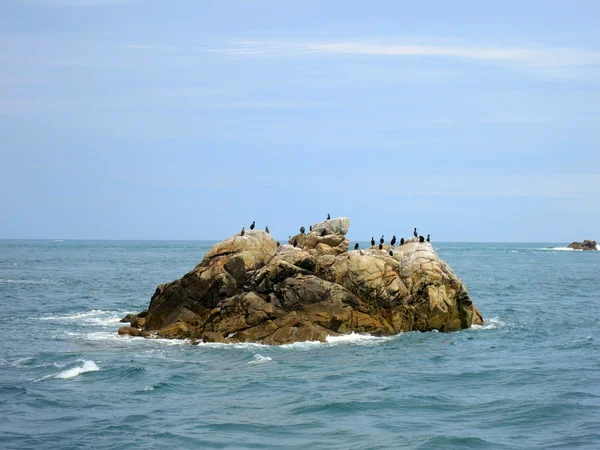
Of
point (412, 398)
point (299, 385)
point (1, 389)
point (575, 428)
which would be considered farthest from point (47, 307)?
point (575, 428)

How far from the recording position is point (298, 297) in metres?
43.9

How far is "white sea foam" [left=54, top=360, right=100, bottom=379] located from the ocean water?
0.13m

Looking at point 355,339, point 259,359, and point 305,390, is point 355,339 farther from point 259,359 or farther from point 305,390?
point 305,390

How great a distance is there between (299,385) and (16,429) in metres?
12.1

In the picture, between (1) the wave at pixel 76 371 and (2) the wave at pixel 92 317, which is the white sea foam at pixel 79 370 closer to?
(1) the wave at pixel 76 371

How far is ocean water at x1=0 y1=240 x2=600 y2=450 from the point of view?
27.2 m

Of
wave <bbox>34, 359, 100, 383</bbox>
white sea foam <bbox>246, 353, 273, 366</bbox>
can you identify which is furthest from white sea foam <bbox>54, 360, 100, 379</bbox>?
white sea foam <bbox>246, 353, 273, 366</bbox>

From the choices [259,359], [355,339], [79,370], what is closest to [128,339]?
[79,370]

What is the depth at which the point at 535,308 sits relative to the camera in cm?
6575

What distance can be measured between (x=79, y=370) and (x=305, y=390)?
36.5 feet

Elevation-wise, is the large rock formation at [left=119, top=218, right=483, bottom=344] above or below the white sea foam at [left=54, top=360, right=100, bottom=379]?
above

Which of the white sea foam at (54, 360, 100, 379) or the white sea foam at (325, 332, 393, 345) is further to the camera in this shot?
the white sea foam at (325, 332, 393, 345)

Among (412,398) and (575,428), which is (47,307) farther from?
(575,428)

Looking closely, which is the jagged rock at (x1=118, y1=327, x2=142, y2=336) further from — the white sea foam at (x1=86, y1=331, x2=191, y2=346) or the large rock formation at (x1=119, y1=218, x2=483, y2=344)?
the white sea foam at (x1=86, y1=331, x2=191, y2=346)
